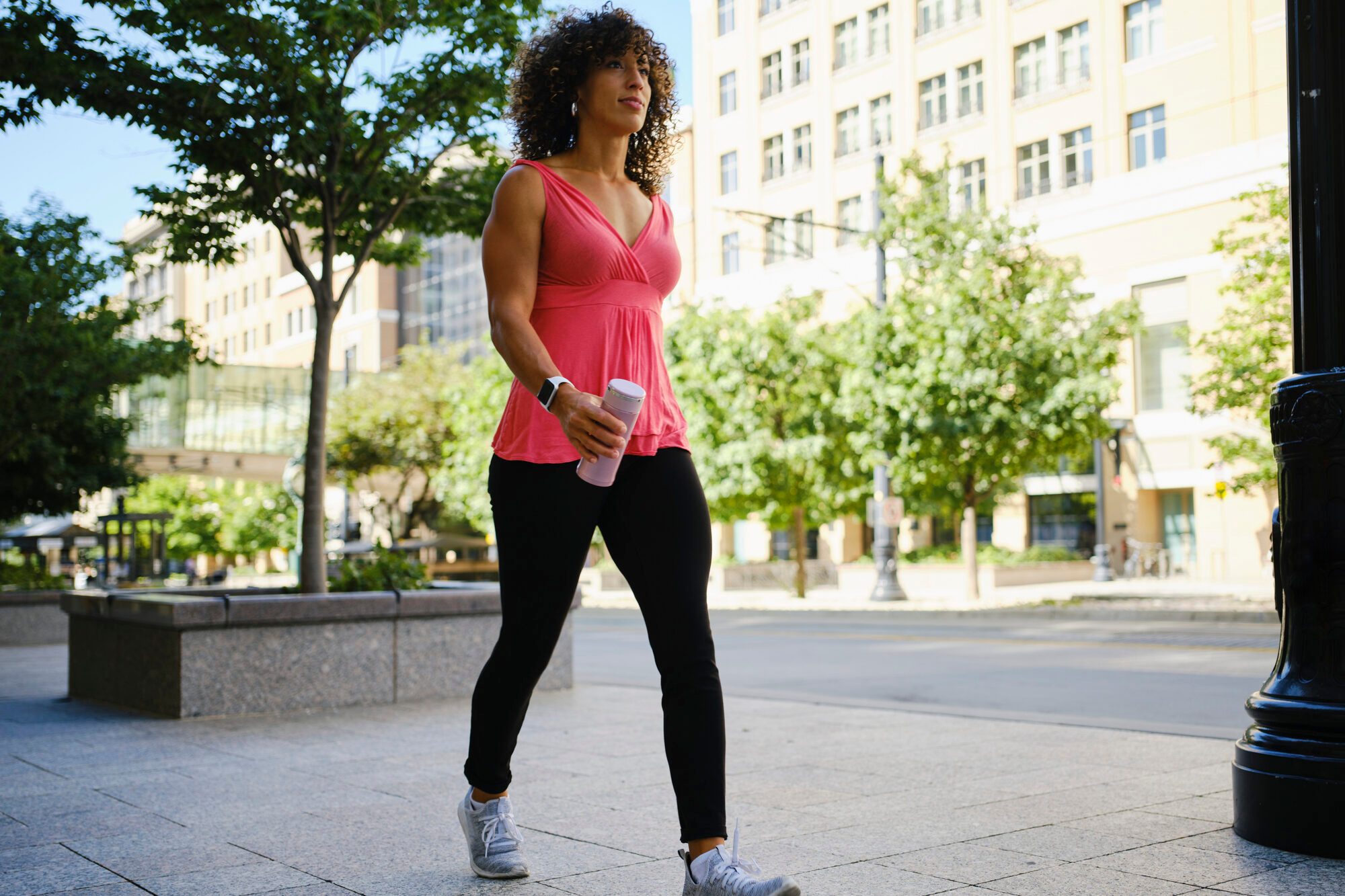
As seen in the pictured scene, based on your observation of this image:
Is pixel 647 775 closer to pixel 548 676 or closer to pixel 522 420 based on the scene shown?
pixel 522 420

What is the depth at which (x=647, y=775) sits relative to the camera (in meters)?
5.28

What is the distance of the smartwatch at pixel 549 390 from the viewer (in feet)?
9.73

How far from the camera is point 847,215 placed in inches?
1754

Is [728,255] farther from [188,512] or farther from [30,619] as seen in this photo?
[30,619]

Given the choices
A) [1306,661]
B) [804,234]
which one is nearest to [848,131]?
[804,234]

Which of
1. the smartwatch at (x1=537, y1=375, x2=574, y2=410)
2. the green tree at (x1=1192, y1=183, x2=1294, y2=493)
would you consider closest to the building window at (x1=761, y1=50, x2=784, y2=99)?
the green tree at (x1=1192, y1=183, x2=1294, y2=493)

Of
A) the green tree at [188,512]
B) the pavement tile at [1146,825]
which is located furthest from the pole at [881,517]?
the green tree at [188,512]

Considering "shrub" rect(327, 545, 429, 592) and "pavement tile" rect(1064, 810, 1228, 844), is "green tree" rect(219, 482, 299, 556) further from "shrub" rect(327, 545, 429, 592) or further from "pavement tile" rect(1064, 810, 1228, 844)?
"pavement tile" rect(1064, 810, 1228, 844)

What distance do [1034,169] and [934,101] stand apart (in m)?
4.72

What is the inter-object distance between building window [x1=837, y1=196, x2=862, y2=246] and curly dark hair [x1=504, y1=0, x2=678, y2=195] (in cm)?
4050

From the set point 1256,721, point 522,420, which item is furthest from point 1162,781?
point 522,420

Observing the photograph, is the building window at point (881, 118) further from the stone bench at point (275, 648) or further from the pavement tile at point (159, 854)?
the pavement tile at point (159, 854)

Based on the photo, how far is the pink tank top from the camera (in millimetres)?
3205

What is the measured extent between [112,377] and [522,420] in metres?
15.8
